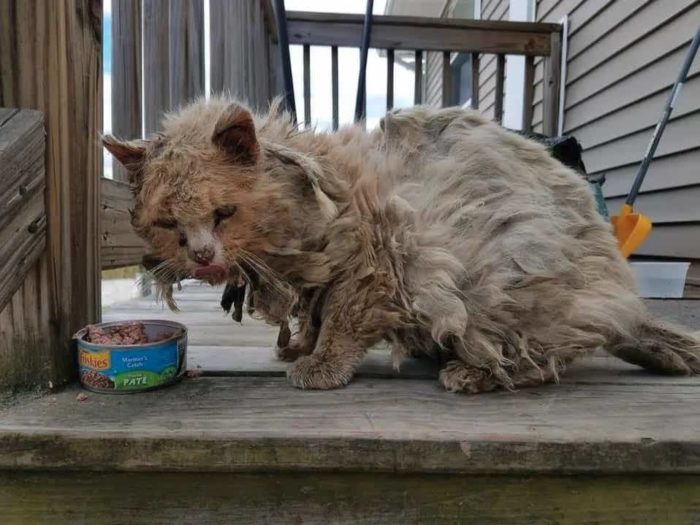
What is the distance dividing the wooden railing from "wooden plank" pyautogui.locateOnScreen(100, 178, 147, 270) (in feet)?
5.35

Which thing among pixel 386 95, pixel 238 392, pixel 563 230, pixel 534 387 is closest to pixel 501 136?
pixel 563 230

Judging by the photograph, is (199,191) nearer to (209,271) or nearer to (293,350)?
(209,271)

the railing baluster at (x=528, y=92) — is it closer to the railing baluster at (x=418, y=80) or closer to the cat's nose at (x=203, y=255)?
the railing baluster at (x=418, y=80)

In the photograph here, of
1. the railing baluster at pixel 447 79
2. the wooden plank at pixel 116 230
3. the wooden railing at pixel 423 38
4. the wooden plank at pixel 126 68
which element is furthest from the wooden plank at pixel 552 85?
the wooden plank at pixel 116 230

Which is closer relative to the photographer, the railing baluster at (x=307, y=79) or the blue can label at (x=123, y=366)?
the blue can label at (x=123, y=366)

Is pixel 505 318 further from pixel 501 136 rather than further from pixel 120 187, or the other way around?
pixel 120 187

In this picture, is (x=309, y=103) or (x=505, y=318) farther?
(x=309, y=103)

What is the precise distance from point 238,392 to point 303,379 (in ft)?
0.40

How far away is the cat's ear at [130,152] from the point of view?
958 mm

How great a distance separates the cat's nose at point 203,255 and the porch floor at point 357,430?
250 mm

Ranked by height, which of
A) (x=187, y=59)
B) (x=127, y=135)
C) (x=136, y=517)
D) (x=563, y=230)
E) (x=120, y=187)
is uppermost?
(x=187, y=59)

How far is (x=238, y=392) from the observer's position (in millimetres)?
1025

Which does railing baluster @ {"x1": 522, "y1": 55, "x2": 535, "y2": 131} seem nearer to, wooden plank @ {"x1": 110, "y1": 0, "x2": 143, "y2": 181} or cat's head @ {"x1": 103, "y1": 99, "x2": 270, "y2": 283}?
wooden plank @ {"x1": 110, "y1": 0, "x2": 143, "y2": 181}

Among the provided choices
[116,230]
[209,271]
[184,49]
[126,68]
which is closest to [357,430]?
[209,271]
